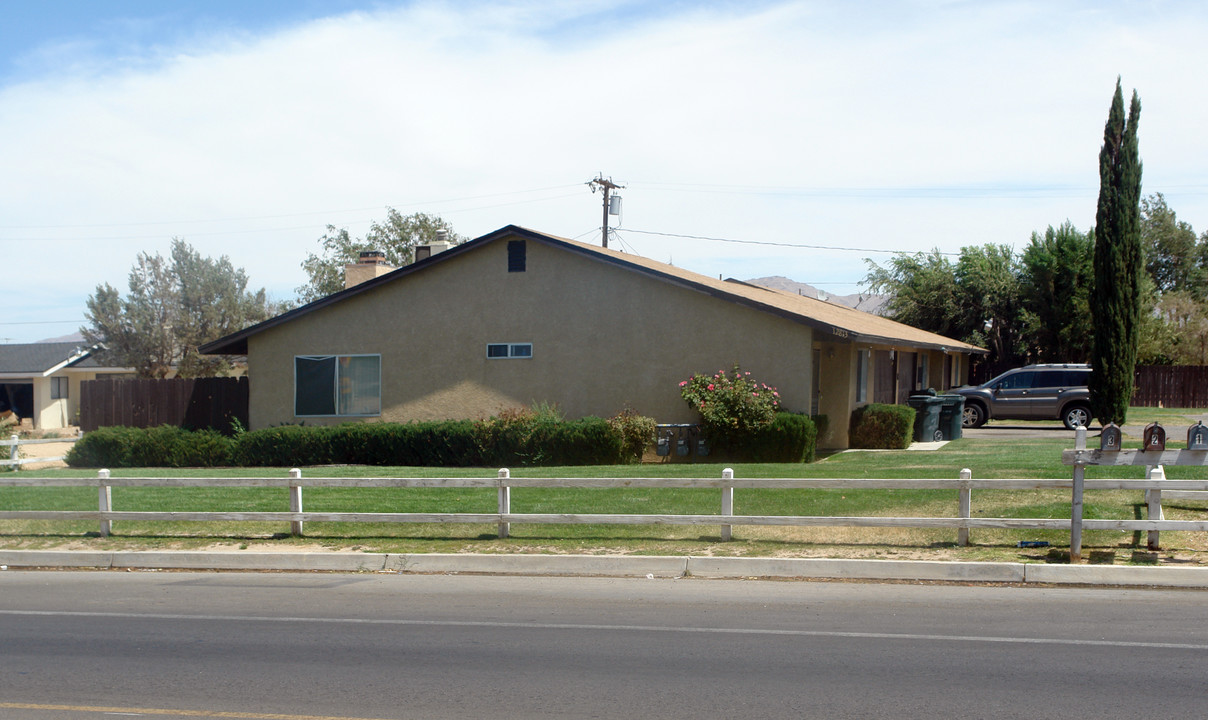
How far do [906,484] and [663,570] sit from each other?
9.58 feet

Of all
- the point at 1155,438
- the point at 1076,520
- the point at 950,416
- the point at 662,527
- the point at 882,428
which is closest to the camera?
the point at 1076,520

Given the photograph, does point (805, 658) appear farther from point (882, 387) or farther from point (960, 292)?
point (960, 292)

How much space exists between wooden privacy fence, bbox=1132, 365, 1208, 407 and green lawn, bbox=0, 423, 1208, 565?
24.6m

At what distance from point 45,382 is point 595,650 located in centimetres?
4173

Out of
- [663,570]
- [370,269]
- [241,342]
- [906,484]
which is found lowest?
[663,570]

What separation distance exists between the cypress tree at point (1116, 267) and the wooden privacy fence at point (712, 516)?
1345cm

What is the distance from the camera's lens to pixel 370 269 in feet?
81.9

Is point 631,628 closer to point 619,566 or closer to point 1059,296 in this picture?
point 619,566

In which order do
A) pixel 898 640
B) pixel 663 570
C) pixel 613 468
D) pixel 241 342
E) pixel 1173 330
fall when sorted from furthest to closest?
pixel 1173 330 < pixel 241 342 < pixel 613 468 < pixel 663 570 < pixel 898 640

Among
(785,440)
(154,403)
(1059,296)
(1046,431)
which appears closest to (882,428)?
(785,440)

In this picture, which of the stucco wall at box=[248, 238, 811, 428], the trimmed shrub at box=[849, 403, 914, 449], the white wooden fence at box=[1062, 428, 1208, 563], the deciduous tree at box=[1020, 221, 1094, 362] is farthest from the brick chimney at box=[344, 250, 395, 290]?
the deciduous tree at box=[1020, 221, 1094, 362]

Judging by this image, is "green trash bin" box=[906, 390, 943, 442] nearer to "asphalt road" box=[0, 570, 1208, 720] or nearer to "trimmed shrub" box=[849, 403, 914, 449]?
"trimmed shrub" box=[849, 403, 914, 449]

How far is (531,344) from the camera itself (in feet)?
71.6

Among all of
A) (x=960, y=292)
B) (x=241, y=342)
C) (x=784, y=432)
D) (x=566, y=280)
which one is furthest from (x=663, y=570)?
(x=960, y=292)
